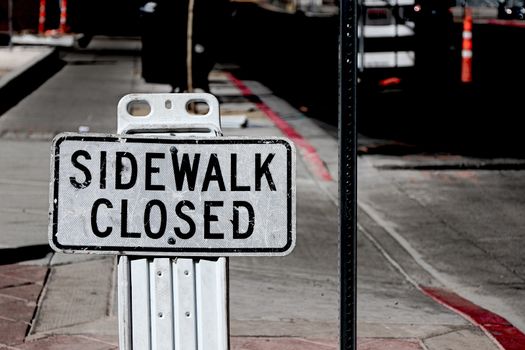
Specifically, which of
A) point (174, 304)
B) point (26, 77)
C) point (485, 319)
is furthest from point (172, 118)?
point (26, 77)

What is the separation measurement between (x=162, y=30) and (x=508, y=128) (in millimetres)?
4212

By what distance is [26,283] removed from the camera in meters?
7.48

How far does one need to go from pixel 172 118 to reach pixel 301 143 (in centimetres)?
965

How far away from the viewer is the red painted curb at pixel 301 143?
12461 millimetres

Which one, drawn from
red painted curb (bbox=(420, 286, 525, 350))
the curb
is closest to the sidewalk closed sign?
red painted curb (bbox=(420, 286, 525, 350))

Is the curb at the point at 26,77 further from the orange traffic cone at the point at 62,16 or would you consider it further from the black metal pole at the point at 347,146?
the black metal pole at the point at 347,146

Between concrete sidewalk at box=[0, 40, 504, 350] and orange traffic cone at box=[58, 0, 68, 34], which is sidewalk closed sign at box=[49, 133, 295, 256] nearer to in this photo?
concrete sidewalk at box=[0, 40, 504, 350]

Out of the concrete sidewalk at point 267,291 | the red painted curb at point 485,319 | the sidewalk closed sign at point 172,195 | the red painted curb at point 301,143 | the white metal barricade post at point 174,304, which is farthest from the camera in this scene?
the red painted curb at point 301,143

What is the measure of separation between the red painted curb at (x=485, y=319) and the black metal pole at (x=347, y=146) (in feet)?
9.05

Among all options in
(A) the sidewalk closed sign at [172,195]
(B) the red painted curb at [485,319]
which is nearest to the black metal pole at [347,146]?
(A) the sidewalk closed sign at [172,195]

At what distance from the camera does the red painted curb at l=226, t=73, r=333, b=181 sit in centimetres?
1246

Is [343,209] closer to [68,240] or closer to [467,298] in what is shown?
[68,240]

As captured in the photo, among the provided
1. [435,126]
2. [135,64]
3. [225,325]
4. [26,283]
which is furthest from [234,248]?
[135,64]

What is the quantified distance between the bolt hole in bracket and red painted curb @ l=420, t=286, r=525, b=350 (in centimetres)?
255
